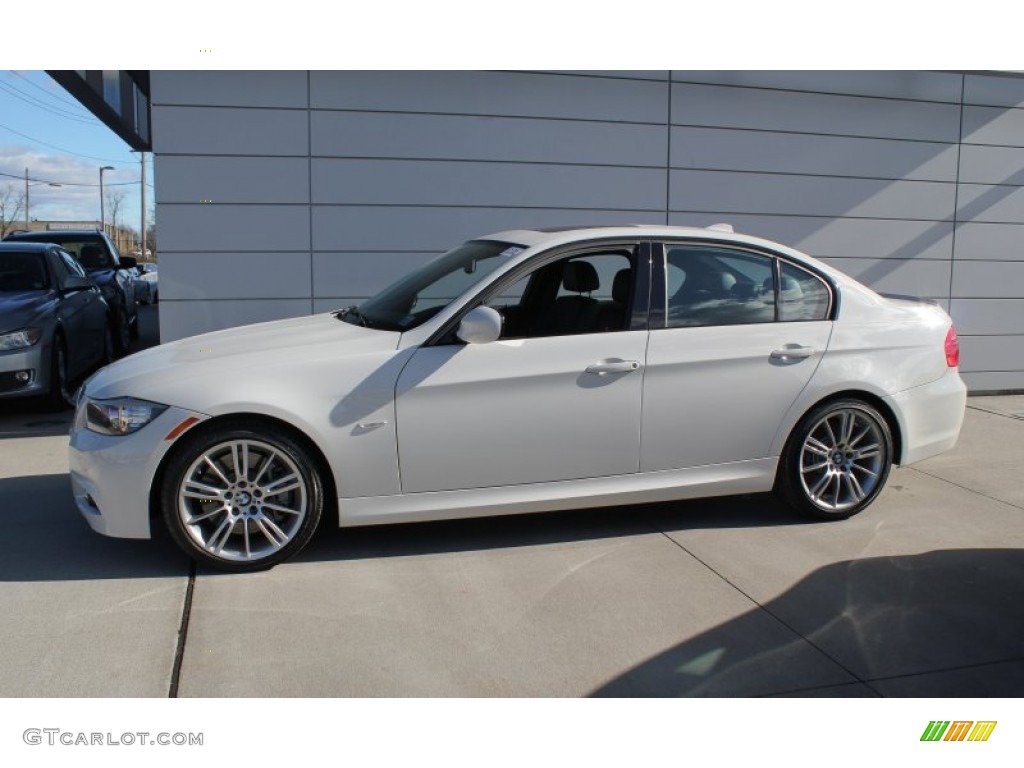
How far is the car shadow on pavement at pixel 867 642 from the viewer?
11.7 ft

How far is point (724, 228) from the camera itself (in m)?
5.66

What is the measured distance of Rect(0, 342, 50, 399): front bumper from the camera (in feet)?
26.2

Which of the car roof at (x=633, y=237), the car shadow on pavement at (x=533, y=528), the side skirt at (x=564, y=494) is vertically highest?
the car roof at (x=633, y=237)

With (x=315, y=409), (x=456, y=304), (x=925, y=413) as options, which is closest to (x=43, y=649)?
(x=315, y=409)

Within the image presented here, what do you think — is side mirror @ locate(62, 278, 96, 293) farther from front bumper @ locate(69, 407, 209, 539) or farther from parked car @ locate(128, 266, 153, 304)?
parked car @ locate(128, 266, 153, 304)

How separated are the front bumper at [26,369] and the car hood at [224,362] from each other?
3.70m

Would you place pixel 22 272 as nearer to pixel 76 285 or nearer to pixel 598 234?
pixel 76 285

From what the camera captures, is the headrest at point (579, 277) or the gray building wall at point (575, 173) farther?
the gray building wall at point (575, 173)

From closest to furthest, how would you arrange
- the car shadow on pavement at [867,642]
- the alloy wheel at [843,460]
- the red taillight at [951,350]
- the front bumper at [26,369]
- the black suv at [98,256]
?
the car shadow on pavement at [867,642] < the alloy wheel at [843,460] < the red taillight at [951,350] < the front bumper at [26,369] < the black suv at [98,256]

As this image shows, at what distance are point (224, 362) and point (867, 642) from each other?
10.4 feet

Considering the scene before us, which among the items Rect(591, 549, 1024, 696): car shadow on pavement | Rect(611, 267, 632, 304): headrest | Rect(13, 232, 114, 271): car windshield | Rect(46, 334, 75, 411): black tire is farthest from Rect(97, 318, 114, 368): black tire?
Rect(591, 549, 1024, 696): car shadow on pavement

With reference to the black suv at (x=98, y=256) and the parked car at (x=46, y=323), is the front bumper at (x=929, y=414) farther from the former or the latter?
the black suv at (x=98, y=256)

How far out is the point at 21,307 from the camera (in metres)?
8.41

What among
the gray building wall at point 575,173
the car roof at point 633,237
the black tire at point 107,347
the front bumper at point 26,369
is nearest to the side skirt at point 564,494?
the car roof at point 633,237
